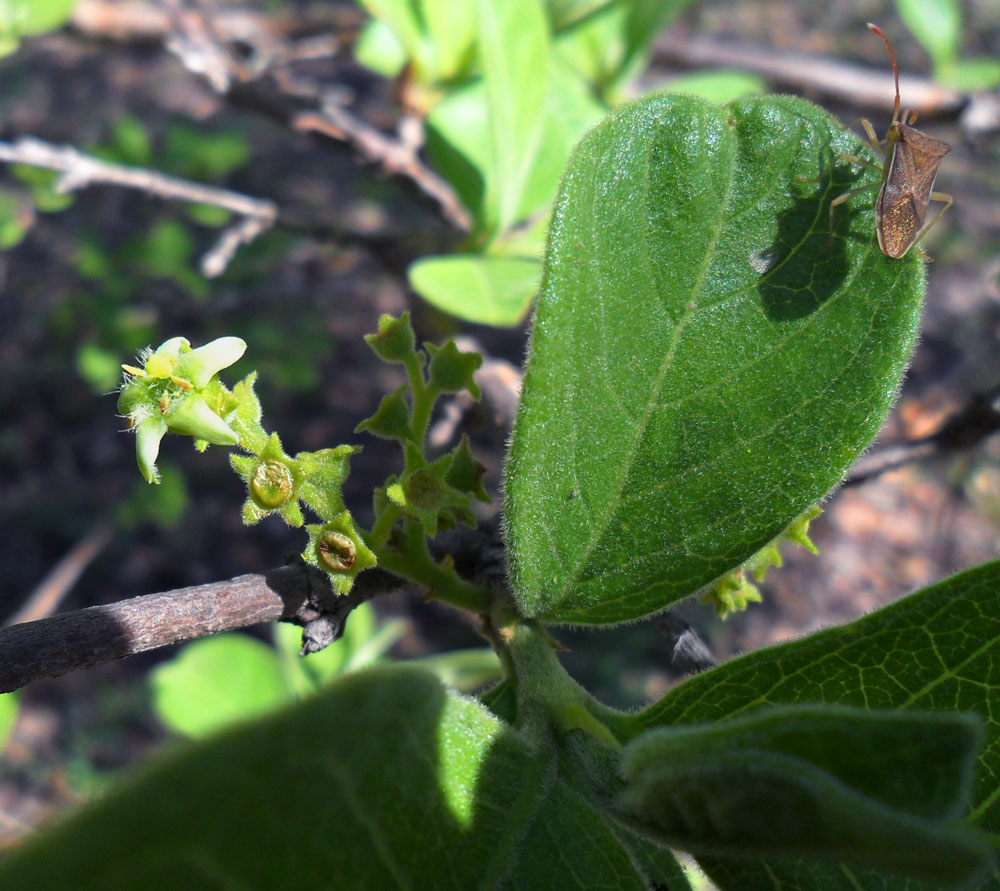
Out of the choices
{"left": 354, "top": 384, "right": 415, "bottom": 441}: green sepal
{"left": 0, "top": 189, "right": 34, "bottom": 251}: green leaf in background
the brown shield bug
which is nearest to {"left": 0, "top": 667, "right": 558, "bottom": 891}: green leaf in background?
{"left": 354, "top": 384, "right": 415, "bottom": 441}: green sepal

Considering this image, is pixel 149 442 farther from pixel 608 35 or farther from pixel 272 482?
pixel 608 35

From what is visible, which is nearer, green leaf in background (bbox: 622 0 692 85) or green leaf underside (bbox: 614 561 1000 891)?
green leaf underside (bbox: 614 561 1000 891)

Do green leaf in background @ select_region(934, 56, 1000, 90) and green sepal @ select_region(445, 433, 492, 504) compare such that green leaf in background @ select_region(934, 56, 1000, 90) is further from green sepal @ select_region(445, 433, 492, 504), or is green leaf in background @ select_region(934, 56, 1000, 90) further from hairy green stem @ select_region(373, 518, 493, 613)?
hairy green stem @ select_region(373, 518, 493, 613)

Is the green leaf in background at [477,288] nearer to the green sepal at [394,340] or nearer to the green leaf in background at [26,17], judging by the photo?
the green sepal at [394,340]

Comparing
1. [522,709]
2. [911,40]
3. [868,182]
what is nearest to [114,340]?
[522,709]

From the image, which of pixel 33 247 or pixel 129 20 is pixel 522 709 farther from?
pixel 33 247

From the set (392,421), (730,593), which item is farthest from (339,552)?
(730,593)

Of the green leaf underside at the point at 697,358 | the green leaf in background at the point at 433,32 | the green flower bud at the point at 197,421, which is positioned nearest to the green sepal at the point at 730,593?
the green leaf underside at the point at 697,358
